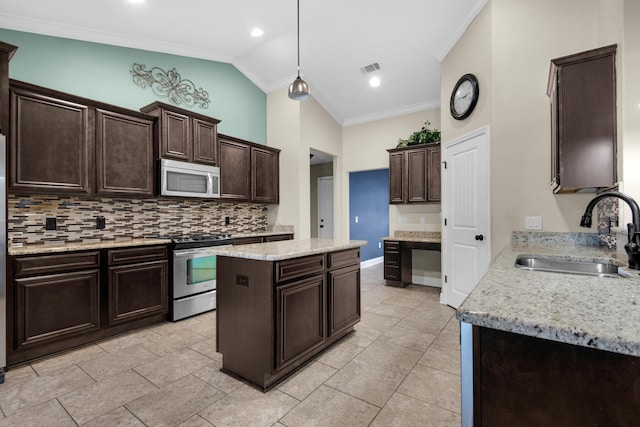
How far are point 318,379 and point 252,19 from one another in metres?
3.93

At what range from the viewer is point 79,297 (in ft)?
8.87

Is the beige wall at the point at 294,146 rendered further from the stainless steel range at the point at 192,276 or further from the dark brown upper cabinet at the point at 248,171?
the stainless steel range at the point at 192,276

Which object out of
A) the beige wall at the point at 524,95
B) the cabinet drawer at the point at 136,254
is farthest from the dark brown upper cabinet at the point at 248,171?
the beige wall at the point at 524,95

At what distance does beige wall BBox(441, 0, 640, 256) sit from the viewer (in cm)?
267

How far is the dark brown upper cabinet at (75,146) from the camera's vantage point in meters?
2.56

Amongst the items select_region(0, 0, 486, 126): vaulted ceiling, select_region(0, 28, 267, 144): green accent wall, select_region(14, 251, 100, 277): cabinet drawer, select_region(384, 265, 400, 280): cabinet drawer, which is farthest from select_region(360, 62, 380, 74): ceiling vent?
select_region(14, 251, 100, 277): cabinet drawer

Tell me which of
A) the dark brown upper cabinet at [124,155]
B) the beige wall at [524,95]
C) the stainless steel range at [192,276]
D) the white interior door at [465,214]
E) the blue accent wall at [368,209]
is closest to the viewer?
the beige wall at [524,95]

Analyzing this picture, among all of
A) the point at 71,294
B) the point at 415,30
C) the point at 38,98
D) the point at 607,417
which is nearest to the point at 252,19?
the point at 415,30

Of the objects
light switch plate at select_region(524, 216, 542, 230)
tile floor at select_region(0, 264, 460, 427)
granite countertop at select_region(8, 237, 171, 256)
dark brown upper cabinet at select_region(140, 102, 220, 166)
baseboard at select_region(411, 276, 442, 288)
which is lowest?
tile floor at select_region(0, 264, 460, 427)

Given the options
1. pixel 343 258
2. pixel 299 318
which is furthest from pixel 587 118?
pixel 299 318

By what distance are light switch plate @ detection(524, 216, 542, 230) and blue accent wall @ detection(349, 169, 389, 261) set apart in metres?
4.29

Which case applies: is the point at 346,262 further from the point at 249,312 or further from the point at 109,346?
the point at 109,346

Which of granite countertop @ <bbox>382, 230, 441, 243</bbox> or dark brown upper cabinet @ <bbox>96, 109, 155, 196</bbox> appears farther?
granite countertop @ <bbox>382, 230, 441, 243</bbox>

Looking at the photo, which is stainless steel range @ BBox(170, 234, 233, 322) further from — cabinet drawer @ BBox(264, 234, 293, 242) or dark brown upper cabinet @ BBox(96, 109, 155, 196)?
cabinet drawer @ BBox(264, 234, 293, 242)
